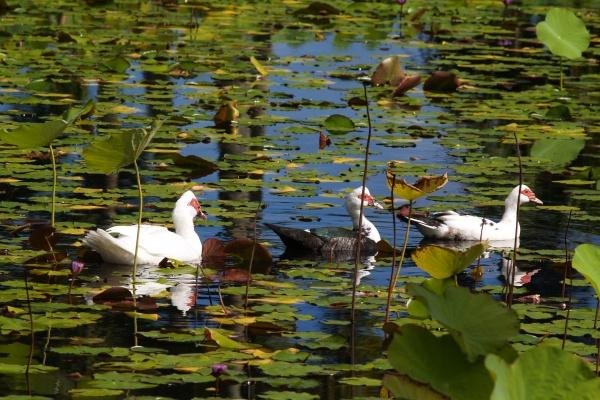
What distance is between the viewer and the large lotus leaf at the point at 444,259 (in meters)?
5.41

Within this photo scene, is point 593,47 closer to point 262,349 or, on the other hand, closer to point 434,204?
point 434,204

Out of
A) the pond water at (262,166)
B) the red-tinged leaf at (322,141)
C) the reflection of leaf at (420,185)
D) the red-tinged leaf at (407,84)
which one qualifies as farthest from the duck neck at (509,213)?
the red-tinged leaf at (407,84)

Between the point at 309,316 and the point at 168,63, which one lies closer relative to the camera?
the point at 309,316

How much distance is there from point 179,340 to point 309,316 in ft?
2.49

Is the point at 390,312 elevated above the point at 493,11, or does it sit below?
below

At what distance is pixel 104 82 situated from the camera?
13562 millimetres

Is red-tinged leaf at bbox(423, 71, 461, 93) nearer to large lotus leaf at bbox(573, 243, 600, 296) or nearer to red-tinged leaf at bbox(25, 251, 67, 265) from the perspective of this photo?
red-tinged leaf at bbox(25, 251, 67, 265)

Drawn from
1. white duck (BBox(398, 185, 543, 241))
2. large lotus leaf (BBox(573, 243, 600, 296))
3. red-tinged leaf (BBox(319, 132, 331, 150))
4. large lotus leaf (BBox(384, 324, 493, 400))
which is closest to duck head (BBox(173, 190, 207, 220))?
white duck (BBox(398, 185, 543, 241))

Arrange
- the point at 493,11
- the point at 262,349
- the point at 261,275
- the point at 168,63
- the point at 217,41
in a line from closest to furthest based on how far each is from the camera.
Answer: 1. the point at 262,349
2. the point at 261,275
3. the point at 168,63
4. the point at 217,41
5. the point at 493,11

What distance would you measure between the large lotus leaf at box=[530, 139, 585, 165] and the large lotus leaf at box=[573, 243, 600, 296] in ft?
18.2

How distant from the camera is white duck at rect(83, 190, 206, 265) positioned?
7539mm

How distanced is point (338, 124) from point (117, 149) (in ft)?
16.1

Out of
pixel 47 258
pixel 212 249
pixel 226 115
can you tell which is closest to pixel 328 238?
pixel 212 249

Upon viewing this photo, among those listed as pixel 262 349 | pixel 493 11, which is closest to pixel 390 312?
pixel 262 349
